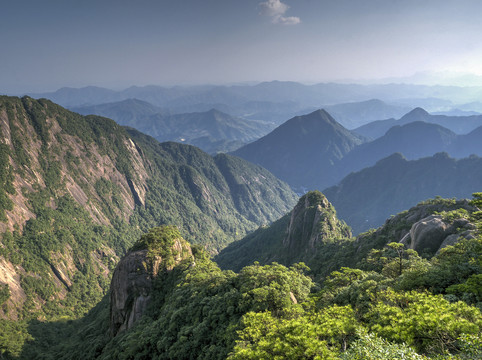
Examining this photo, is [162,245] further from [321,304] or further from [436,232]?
[436,232]

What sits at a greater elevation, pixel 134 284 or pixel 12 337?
pixel 134 284

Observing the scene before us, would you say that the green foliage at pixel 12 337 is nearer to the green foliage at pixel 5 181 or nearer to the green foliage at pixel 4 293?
the green foliage at pixel 4 293

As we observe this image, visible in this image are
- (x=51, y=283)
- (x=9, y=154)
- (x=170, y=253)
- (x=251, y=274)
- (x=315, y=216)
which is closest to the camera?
(x=251, y=274)

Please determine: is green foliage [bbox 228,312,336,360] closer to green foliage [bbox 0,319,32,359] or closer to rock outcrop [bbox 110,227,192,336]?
rock outcrop [bbox 110,227,192,336]

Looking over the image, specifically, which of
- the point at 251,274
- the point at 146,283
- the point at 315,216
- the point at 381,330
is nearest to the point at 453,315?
the point at 381,330

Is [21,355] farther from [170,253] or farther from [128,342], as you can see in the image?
[128,342]

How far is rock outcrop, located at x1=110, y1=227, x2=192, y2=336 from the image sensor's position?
73625 mm

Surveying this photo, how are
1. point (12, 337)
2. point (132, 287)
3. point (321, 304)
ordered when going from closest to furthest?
point (321, 304)
point (132, 287)
point (12, 337)

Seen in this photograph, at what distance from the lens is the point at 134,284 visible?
74.1m

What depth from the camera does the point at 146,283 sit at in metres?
75.2

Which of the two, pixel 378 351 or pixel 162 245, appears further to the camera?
pixel 162 245

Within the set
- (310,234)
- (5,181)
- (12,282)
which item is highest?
(5,181)

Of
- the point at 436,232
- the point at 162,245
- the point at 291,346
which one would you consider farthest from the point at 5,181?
the point at 436,232

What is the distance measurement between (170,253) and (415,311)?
7249 centimetres
